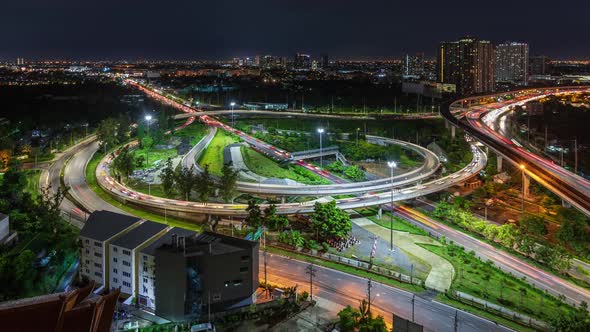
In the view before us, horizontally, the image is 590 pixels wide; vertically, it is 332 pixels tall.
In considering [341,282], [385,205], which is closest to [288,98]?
[385,205]

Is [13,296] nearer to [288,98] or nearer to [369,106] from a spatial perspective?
[369,106]

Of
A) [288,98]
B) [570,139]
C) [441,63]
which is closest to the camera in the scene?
[570,139]

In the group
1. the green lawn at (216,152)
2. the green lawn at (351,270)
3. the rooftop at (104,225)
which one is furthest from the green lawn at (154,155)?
the green lawn at (351,270)

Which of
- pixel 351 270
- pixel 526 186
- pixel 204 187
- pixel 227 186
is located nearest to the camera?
pixel 351 270

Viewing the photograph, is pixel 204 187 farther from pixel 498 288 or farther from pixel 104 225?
pixel 498 288

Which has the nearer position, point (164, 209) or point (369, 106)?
point (164, 209)

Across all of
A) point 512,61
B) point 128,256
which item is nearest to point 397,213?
point 128,256
